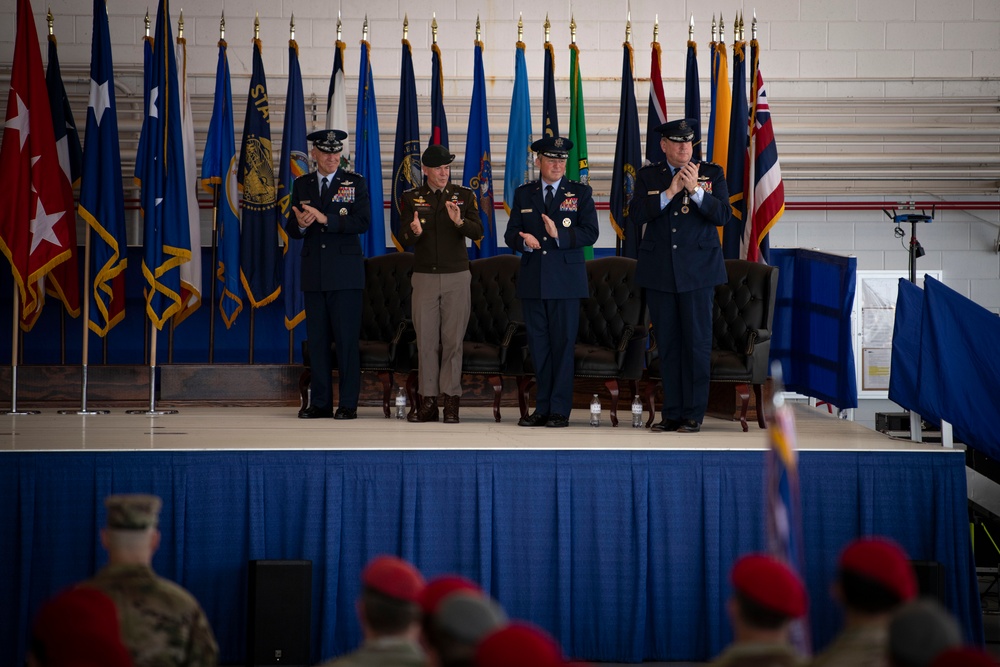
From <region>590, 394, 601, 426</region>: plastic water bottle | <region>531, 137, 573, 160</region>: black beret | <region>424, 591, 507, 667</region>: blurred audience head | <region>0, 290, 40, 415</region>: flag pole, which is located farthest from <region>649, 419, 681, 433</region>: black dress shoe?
<region>424, 591, 507, 667</region>: blurred audience head

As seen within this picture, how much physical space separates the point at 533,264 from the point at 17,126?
3339mm

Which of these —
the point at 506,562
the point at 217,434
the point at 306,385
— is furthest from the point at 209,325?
A: the point at 506,562

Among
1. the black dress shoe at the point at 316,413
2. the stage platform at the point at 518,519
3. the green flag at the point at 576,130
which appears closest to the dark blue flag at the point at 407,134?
the green flag at the point at 576,130

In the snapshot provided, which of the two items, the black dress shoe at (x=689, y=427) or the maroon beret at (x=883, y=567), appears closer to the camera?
the maroon beret at (x=883, y=567)

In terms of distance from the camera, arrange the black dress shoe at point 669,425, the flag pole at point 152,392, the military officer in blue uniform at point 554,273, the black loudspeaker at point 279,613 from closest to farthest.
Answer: the black loudspeaker at point 279,613
the black dress shoe at point 669,425
the military officer in blue uniform at point 554,273
the flag pole at point 152,392

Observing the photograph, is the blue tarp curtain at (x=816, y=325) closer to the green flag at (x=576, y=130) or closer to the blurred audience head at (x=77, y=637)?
the green flag at (x=576, y=130)

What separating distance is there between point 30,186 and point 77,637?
20.0 feet

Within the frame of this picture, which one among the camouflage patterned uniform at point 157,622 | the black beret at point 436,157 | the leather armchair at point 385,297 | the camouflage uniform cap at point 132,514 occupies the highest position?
the black beret at point 436,157

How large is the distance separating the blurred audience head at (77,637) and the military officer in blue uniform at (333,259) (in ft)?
15.5

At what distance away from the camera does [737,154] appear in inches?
305

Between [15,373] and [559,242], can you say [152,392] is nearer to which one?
[15,373]

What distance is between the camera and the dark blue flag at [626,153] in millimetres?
7871

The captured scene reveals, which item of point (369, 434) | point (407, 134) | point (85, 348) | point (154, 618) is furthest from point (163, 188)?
point (154, 618)

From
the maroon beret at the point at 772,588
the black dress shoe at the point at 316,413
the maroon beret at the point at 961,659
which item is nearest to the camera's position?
the maroon beret at the point at 961,659
